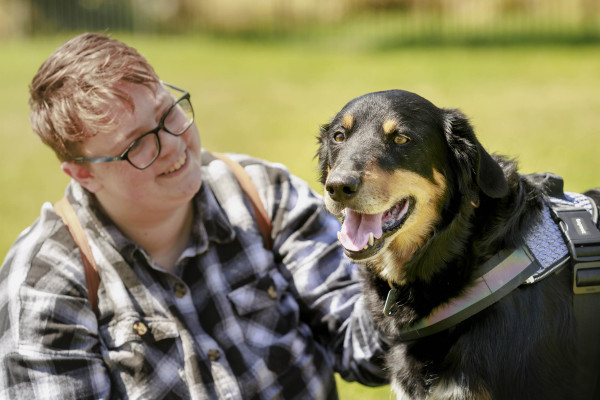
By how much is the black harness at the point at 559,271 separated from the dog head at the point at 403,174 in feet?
0.79

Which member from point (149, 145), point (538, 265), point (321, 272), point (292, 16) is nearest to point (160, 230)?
point (149, 145)

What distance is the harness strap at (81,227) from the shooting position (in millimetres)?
2691

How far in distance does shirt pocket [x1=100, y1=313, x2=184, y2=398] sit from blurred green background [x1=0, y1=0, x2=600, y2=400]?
1.46 m

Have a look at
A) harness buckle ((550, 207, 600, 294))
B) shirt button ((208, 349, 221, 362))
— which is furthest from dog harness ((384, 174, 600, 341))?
shirt button ((208, 349, 221, 362))

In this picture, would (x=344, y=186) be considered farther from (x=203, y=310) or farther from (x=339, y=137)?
(x=203, y=310)

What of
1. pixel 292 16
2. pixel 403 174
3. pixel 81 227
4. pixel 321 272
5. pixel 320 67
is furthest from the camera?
pixel 292 16

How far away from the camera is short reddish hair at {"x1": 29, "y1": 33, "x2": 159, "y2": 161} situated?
264 cm

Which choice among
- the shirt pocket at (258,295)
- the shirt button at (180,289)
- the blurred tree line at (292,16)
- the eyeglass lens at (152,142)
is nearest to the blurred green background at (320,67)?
the blurred tree line at (292,16)

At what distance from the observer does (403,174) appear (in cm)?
238

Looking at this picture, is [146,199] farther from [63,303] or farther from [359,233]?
[359,233]

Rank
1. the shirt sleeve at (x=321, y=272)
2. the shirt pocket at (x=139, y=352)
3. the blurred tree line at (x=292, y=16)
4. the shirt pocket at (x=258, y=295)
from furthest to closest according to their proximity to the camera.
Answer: the blurred tree line at (x=292, y=16) < the shirt sleeve at (x=321, y=272) < the shirt pocket at (x=258, y=295) < the shirt pocket at (x=139, y=352)

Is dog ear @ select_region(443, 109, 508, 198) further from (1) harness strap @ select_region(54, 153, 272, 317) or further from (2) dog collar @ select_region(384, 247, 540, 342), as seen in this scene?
(1) harness strap @ select_region(54, 153, 272, 317)

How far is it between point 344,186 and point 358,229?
0.68ft

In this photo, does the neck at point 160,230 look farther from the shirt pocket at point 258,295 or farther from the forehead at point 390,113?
the forehead at point 390,113
